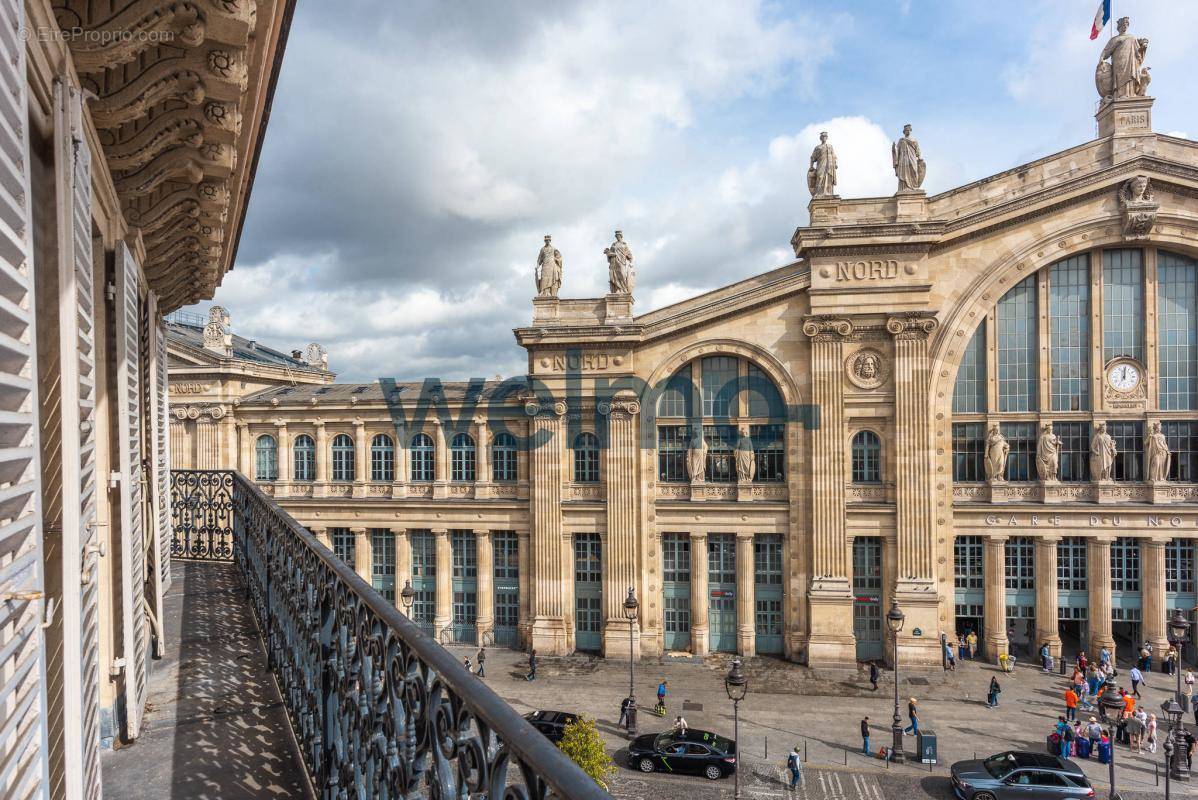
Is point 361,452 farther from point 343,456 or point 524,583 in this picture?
point 524,583

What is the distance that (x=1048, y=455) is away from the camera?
25828mm

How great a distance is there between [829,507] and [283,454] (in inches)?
Result: 970

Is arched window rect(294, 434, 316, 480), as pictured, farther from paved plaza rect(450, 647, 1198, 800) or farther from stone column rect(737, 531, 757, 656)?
stone column rect(737, 531, 757, 656)

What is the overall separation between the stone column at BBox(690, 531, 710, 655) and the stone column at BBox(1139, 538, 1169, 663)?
55.0 ft

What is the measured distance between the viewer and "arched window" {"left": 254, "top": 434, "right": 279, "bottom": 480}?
31.3 m

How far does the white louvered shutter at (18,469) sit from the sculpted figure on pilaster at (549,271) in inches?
1022

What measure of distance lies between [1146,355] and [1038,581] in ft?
32.4

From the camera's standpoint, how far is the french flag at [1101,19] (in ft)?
84.7

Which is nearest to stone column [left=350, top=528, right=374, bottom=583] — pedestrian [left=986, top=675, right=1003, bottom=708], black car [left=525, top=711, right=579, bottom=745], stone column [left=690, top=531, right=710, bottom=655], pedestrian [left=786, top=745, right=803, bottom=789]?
black car [left=525, top=711, right=579, bottom=745]

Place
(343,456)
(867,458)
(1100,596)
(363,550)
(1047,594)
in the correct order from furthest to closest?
(343,456)
(363,550)
(867,458)
(1047,594)
(1100,596)

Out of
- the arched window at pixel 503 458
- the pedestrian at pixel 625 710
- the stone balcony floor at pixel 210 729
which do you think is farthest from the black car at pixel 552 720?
the stone balcony floor at pixel 210 729

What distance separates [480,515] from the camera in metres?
28.8

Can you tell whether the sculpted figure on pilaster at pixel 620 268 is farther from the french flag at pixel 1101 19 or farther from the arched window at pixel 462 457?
the french flag at pixel 1101 19

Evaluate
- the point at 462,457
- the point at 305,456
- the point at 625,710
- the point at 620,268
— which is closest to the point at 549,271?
the point at 620,268
